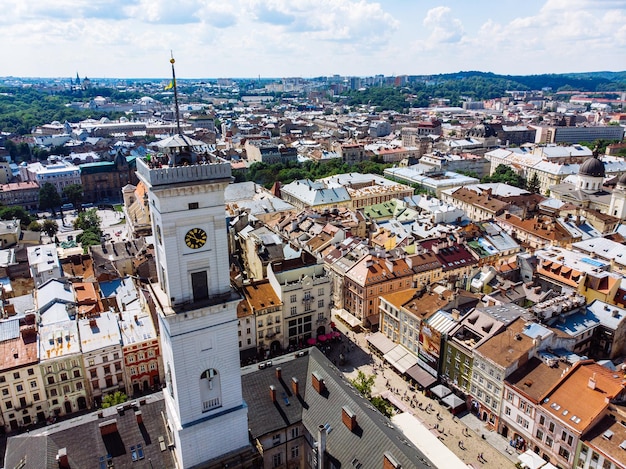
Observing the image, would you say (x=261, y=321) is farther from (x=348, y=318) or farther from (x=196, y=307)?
(x=196, y=307)

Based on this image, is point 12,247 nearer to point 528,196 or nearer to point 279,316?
point 279,316

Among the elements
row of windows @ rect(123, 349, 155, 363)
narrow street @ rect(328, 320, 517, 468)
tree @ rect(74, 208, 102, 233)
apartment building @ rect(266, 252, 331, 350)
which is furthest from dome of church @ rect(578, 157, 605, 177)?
tree @ rect(74, 208, 102, 233)

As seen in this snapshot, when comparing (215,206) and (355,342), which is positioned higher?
(215,206)

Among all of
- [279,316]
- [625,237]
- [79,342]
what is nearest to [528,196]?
[625,237]

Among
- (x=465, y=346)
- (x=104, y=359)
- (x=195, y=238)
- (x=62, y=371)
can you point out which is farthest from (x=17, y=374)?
(x=465, y=346)

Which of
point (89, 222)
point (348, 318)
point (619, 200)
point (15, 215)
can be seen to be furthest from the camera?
point (15, 215)

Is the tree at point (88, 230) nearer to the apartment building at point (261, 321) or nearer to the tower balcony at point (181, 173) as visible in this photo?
A: the apartment building at point (261, 321)

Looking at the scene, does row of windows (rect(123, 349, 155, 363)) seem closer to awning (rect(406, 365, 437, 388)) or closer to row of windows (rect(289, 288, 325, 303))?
row of windows (rect(289, 288, 325, 303))
